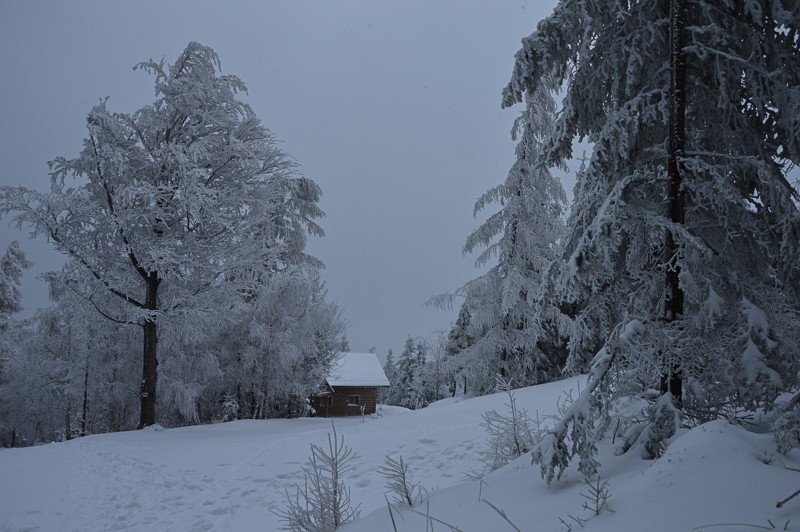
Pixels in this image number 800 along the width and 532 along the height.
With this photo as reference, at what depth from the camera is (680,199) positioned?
3.83m

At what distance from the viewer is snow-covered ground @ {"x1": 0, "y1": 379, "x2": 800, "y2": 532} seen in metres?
2.27

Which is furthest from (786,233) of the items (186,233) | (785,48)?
(186,233)

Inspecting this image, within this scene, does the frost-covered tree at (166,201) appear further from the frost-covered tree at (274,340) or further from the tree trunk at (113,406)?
the tree trunk at (113,406)

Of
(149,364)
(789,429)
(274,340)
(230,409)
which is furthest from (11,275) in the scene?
(789,429)

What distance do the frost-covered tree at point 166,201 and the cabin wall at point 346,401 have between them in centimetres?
2276

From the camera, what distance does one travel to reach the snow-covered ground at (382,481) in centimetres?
227

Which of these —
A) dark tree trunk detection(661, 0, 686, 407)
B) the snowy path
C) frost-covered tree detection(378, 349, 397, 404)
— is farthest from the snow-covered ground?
frost-covered tree detection(378, 349, 397, 404)

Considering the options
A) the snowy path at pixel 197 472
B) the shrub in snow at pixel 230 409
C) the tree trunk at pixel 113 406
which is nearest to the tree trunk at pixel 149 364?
the snowy path at pixel 197 472

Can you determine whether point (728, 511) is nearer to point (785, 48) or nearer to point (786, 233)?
point (786, 233)

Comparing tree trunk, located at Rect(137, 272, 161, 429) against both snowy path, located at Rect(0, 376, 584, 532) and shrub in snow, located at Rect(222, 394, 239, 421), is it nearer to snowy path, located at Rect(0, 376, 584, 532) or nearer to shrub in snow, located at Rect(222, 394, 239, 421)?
snowy path, located at Rect(0, 376, 584, 532)

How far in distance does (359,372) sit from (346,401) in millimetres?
2469

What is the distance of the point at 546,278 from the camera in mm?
4371

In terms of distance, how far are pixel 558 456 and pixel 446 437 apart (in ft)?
19.4

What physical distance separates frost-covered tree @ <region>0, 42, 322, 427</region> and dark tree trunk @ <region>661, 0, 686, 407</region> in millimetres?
9955
